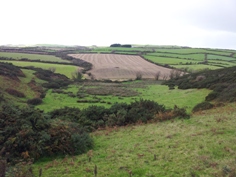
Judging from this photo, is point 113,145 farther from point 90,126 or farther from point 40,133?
point 90,126

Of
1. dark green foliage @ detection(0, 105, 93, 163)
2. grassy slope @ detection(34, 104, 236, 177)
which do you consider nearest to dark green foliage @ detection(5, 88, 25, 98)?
dark green foliage @ detection(0, 105, 93, 163)

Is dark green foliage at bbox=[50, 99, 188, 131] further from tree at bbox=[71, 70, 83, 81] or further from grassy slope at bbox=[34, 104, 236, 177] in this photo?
tree at bbox=[71, 70, 83, 81]

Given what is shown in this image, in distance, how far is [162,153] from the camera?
13047 millimetres

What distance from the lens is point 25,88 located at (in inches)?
1773

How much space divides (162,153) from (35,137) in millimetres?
7528

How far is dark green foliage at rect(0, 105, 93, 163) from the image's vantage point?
1348 centimetres

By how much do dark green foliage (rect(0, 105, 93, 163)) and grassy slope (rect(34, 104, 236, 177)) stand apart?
880mm

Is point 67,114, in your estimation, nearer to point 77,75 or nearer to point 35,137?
point 35,137

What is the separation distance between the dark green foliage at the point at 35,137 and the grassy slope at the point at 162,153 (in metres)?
0.88

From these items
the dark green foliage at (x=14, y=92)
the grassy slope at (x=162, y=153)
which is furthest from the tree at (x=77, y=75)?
the grassy slope at (x=162, y=153)

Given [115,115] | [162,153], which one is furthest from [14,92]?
[162,153]

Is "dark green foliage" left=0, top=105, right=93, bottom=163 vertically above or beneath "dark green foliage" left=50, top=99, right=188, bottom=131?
above

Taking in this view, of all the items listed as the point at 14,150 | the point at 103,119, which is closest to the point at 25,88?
the point at 103,119

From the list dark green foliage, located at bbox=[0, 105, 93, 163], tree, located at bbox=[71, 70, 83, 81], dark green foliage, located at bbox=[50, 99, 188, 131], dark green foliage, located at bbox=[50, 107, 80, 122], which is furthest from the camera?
tree, located at bbox=[71, 70, 83, 81]
